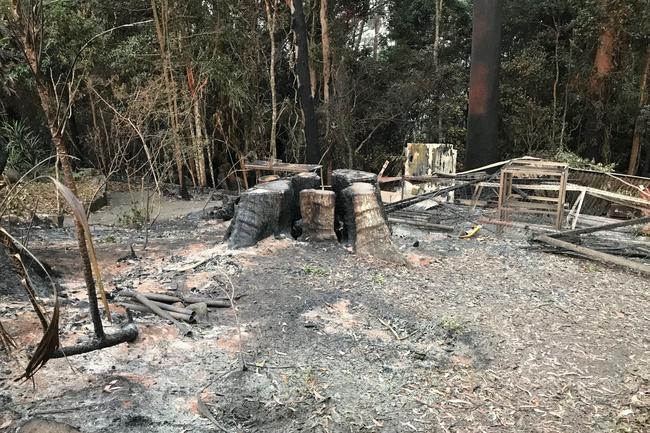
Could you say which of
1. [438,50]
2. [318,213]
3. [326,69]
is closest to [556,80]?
[438,50]

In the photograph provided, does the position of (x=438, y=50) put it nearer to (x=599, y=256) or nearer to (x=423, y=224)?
(x=423, y=224)

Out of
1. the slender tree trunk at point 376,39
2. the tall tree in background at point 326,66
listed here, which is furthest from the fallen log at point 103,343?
the slender tree trunk at point 376,39

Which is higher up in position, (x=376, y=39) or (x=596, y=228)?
(x=376, y=39)

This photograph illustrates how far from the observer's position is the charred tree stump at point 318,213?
5.29 metres

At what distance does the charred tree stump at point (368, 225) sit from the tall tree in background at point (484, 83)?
17.3 ft

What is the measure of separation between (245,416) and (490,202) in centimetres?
675

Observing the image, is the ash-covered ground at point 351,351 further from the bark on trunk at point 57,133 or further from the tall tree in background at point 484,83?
the tall tree in background at point 484,83

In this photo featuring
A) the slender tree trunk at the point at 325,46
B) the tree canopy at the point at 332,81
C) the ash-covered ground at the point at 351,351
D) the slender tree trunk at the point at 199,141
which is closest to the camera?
the ash-covered ground at the point at 351,351

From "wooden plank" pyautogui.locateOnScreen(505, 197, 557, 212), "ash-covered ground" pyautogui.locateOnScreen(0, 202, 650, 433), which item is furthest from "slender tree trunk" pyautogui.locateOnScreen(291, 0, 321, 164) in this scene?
"ash-covered ground" pyautogui.locateOnScreen(0, 202, 650, 433)

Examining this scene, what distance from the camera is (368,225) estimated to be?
513 centimetres

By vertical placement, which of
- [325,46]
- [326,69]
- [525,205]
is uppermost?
[325,46]

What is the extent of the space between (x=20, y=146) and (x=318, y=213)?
9.32 meters

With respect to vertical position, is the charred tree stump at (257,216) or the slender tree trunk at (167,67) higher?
the slender tree trunk at (167,67)

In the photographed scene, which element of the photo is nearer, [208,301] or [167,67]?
[208,301]
